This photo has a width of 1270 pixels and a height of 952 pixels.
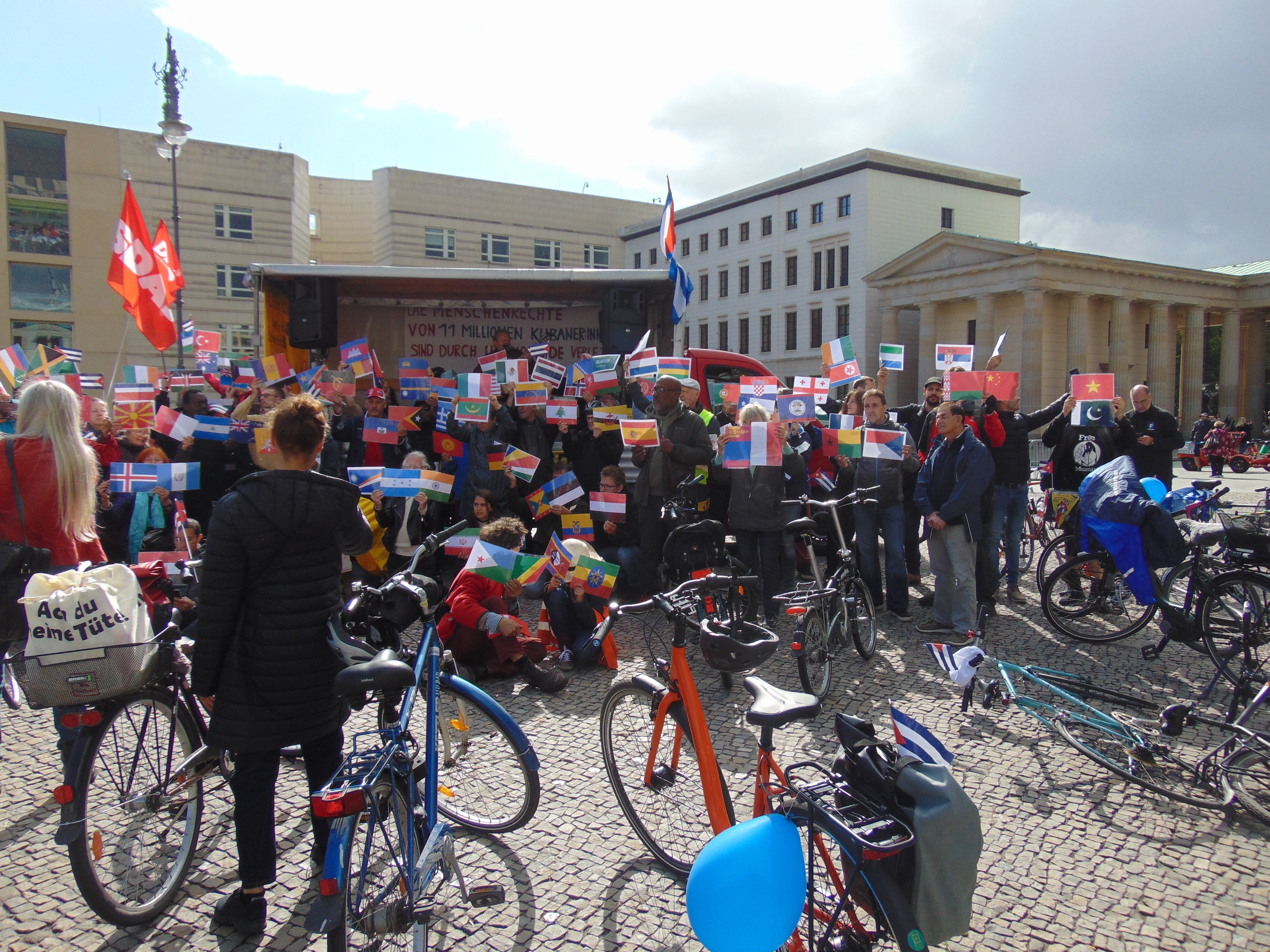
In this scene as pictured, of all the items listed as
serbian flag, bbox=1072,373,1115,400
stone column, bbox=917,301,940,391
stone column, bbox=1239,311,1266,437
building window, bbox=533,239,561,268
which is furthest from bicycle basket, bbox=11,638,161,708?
stone column, bbox=1239,311,1266,437

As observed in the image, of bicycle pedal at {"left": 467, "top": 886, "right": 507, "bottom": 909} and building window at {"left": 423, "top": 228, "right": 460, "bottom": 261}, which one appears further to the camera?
building window at {"left": 423, "top": 228, "right": 460, "bottom": 261}

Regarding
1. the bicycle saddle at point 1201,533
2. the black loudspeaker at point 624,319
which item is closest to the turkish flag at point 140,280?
the black loudspeaker at point 624,319

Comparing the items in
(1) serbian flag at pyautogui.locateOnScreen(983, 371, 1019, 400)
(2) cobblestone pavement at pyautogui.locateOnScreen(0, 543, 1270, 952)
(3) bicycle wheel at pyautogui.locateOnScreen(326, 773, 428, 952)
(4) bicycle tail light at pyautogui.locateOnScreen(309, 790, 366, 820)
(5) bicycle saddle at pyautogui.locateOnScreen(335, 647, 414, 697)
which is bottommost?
(2) cobblestone pavement at pyautogui.locateOnScreen(0, 543, 1270, 952)

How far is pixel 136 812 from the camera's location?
3.10 metres

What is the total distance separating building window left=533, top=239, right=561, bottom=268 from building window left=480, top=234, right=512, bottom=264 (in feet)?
5.32

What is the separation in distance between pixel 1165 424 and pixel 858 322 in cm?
5066

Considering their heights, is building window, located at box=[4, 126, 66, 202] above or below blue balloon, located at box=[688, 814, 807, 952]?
above

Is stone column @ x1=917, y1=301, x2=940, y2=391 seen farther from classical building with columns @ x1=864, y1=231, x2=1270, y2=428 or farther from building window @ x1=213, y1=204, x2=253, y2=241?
building window @ x1=213, y1=204, x2=253, y2=241

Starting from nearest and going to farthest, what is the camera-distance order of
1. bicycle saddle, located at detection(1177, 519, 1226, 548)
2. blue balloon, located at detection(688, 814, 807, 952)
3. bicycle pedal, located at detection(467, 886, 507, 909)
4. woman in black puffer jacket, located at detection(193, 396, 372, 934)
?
1. blue balloon, located at detection(688, 814, 807, 952)
2. woman in black puffer jacket, located at detection(193, 396, 372, 934)
3. bicycle pedal, located at detection(467, 886, 507, 909)
4. bicycle saddle, located at detection(1177, 519, 1226, 548)

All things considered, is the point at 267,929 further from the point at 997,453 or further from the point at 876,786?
the point at 997,453

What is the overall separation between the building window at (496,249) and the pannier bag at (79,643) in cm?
4368

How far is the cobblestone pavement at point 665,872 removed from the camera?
113 inches

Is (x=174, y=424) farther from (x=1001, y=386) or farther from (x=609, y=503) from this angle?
(x=1001, y=386)

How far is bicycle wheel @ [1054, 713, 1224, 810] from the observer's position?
3785 millimetres
